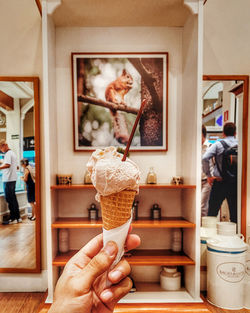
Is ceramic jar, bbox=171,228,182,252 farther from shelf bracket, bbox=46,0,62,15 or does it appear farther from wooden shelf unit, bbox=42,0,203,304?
shelf bracket, bbox=46,0,62,15

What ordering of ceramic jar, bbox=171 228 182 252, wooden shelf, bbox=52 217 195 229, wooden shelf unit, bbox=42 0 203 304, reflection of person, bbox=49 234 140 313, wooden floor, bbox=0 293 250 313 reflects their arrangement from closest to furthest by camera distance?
reflection of person, bbox=49 234 140 313, wooden floor, bbox=0 293 250 313, wooden shelf, bbox=52 217 195 229, wooden shelf unit, bbox=42 0 203 304, ceramic jar, bbox=171 228 182 252

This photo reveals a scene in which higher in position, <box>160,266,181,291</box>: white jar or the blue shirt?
the blue shirt

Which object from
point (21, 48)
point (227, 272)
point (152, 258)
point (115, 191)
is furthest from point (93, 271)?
point (21, 48)

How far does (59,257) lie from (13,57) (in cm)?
204

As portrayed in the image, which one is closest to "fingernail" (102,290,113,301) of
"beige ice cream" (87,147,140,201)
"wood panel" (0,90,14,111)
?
"beige ice cream" (87,147,140,201)

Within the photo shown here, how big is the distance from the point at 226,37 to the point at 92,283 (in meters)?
2.56

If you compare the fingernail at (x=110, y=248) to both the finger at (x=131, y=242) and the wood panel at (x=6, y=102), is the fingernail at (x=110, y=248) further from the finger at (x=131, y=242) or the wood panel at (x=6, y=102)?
the wood panel at (x=6, y=102)

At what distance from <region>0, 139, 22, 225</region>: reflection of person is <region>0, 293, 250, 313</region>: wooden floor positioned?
72cm

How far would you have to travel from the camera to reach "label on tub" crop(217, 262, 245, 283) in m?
2.07

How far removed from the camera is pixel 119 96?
2.43 m

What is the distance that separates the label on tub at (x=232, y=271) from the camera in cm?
207

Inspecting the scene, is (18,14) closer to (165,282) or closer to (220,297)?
(165,282)

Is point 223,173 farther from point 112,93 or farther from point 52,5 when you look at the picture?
point 52,5

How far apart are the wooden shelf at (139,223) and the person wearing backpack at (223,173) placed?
0.45 meters
